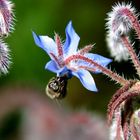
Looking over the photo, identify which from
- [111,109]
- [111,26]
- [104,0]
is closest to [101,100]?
[104,0]

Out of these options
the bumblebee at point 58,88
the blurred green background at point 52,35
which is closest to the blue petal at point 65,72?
the bumblebee at point 58,88

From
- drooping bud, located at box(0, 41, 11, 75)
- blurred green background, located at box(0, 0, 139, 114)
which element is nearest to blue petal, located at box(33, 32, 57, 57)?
drooping bud, located at box(0, 41, 11, 75)

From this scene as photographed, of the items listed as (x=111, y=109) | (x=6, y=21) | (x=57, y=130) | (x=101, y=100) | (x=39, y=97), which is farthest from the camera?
(x=101, y=100)

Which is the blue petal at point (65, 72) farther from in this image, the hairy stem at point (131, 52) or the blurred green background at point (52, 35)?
the blurred green background at point (52, 35)

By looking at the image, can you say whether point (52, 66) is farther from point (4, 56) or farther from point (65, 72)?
point (4, 56)

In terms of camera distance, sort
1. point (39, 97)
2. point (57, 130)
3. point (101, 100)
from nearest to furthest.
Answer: point (57, 130) < point (39, 97) < point (101, 100)

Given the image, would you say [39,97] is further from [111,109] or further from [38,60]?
[111,109]

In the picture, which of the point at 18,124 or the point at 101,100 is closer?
the point at 18,124

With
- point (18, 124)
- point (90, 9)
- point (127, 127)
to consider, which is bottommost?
point (127, 127)
